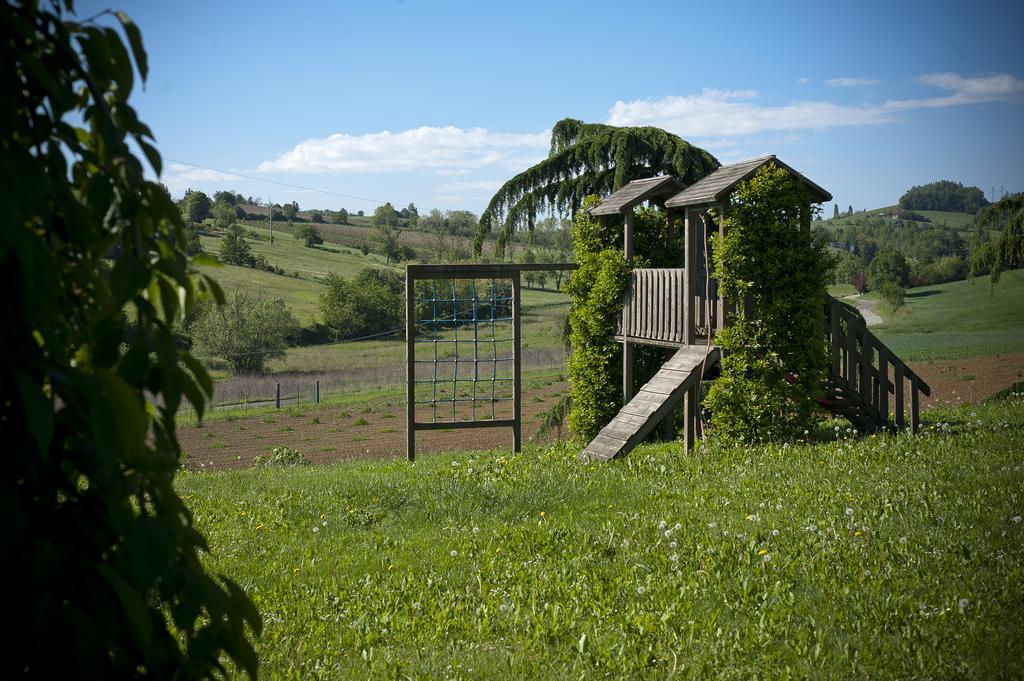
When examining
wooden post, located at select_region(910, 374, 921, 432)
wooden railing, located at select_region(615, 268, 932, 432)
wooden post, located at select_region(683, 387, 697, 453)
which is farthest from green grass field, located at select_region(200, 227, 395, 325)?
wooden post, located at select_region(910, 374, 921, 432)

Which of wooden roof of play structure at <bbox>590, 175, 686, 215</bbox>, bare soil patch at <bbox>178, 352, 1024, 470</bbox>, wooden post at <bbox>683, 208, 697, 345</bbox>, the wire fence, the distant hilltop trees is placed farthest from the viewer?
the distant hilltop trees

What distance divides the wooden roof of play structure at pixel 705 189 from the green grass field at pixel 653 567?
385 cm

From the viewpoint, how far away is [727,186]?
1125cm

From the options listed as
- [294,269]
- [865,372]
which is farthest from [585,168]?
[294,269]

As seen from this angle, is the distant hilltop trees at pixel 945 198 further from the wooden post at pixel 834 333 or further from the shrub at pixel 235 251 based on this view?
the shrub at pixel 235 251

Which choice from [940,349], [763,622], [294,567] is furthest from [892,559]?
[940,349]

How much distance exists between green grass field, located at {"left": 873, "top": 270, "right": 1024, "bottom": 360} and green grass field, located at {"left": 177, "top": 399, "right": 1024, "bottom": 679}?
69.5 ft

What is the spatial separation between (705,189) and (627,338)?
327cm

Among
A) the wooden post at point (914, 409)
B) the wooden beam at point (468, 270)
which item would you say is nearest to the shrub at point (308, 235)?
the wooden beam at point (468, 270)

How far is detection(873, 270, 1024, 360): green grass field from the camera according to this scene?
28.4 metres

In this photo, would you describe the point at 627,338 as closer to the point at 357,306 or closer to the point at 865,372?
the point at 865,372

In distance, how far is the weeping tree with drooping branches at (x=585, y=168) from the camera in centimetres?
1728

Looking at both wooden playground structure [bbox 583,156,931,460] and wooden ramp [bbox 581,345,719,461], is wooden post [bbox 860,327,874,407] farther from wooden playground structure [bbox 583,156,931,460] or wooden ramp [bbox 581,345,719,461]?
wooden ramp [bbox 581,345,719,461]

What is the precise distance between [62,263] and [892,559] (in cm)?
576
